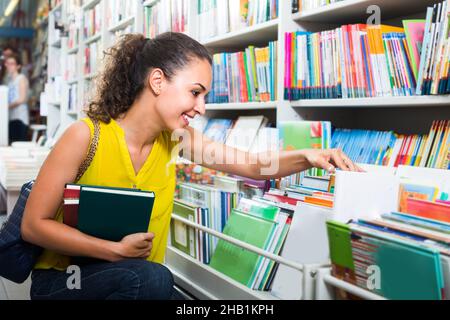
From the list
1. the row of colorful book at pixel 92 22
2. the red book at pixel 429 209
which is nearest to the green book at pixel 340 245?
the red book at pixel 429 209

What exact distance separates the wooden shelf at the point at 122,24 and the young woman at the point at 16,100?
1942mm

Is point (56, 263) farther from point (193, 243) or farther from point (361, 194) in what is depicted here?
point (361, 194)

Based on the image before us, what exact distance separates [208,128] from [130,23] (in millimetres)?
1413

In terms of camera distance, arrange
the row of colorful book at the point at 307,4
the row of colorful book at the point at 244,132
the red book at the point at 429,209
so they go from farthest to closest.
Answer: the row of colorful book at the point at 244,132 → the row of colorful book at the point at 307,4 → the red book at the point at 429,209

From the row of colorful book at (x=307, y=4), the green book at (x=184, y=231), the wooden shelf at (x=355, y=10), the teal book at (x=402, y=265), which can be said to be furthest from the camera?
the green book at (x=184, y=231)

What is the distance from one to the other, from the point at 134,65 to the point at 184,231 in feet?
2.33

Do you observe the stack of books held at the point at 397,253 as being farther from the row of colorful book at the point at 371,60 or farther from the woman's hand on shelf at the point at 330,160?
the row of colorful book at the point at 371,60

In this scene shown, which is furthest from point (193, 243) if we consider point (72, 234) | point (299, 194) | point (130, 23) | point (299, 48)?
point (130, 23)

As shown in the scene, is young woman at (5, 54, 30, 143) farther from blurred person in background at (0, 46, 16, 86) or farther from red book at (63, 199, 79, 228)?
red book at (63, 199, 79, 228)

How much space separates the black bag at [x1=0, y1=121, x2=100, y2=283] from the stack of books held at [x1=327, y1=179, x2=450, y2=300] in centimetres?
70

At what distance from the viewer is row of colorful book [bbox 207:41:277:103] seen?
6.63ft

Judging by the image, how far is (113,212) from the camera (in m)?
1.24

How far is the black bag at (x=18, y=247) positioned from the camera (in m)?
1.34

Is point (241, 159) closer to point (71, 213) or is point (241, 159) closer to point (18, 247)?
point (71, 213)
